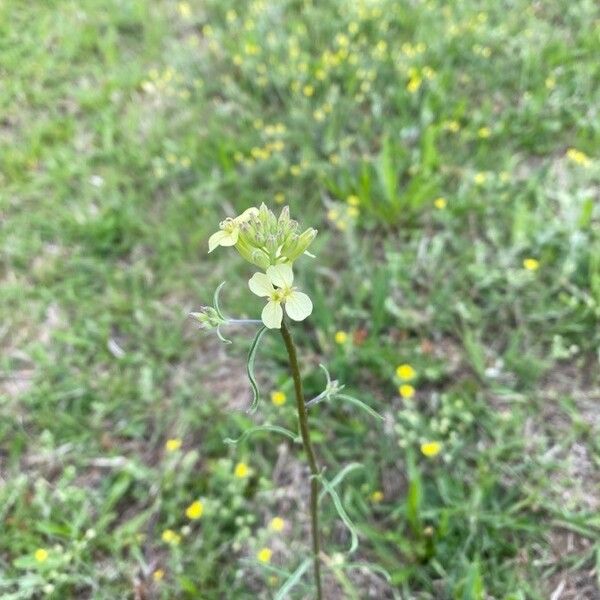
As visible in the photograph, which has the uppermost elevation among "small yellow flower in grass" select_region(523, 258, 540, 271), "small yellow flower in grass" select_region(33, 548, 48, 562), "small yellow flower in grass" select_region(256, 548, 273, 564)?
"small yellow flower in grass" select_region(523, 258, 540, 271)

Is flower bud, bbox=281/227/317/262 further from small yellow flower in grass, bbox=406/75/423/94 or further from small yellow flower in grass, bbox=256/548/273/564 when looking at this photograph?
small yellow flower in grass, bbox=406/75/423/94

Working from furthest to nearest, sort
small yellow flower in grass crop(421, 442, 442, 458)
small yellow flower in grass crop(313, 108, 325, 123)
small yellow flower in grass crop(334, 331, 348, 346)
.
Answer: small yellow flower in grass crop(313, 108, 325, 123) → small yellow flower in grass crop(334, 331, 348, 346) → small yellow flower in grass crop(421, 442, 442, 458)

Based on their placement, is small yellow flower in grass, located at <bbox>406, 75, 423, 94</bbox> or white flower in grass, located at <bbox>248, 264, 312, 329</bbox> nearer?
white flower in grass, located at <bbox>248, 264, 312, 329</bbox>

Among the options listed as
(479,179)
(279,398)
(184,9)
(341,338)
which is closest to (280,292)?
(279,398)

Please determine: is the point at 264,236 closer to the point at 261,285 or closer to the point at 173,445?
A: the point at 261,285

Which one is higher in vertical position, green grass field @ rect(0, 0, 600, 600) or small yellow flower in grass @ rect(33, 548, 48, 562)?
green grass field @ rect(0, 0, 600, 600)

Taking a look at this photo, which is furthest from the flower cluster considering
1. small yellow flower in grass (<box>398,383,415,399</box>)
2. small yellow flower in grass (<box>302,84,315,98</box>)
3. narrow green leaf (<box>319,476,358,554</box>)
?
small yellow flower in grass (<box>302,84,315,98</box>)
